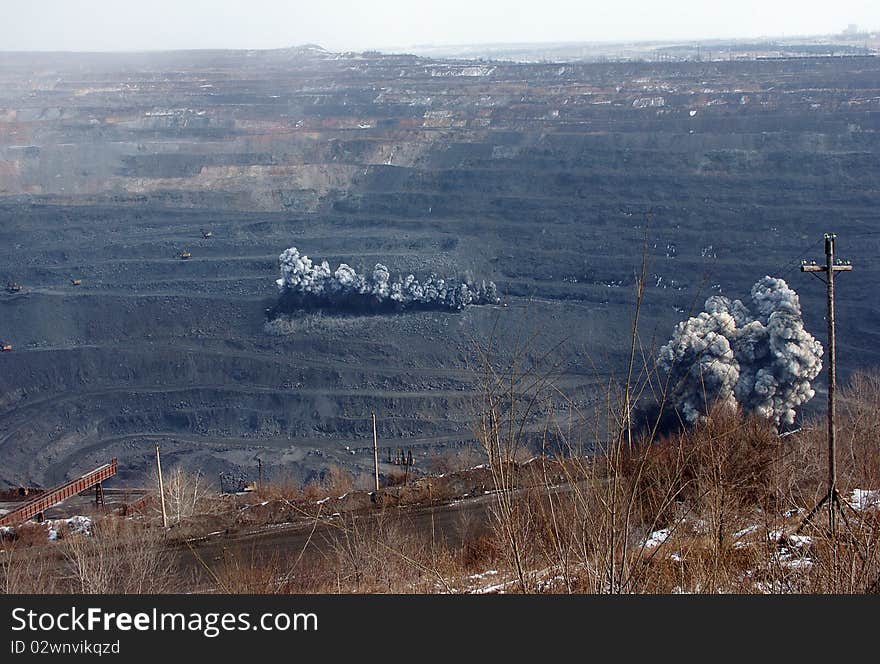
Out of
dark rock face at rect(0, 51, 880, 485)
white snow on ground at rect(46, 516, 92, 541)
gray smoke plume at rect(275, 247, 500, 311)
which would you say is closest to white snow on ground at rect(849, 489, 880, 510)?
dark rock face at rect(0, 51, 880, 485)

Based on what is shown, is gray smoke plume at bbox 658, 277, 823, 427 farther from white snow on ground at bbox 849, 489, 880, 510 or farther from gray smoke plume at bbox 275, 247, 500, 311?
white snow on ground at bbox 849, 489, 880, 510

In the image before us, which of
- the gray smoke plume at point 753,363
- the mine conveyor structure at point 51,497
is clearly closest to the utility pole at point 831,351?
the gray smoke plume at point 753,363

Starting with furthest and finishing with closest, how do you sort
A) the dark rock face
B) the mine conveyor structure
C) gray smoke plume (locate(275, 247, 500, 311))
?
gray smoke plume (locate(275, 247, 500, 311)) → the dark rock face → the mine conveyor structure

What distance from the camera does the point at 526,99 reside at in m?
48.9

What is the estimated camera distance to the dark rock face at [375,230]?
82.5 ft

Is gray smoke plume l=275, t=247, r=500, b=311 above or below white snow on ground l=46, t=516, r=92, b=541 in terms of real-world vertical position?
above

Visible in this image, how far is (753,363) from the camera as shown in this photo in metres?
22.4

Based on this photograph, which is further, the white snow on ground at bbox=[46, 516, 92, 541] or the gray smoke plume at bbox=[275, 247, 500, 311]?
the gray smoke plume at bbox=[275, 247, 500, 311]

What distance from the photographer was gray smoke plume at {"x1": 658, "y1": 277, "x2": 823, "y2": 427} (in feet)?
69.7

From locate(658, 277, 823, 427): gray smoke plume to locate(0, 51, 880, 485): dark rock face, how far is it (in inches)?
107

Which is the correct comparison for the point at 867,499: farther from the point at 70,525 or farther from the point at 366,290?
the point at 366,290

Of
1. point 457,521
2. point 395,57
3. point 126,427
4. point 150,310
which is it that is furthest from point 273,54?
point 457,521

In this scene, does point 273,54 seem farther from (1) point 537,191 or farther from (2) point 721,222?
(2) point 721,222

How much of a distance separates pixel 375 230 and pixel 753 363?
1856 centimetres
